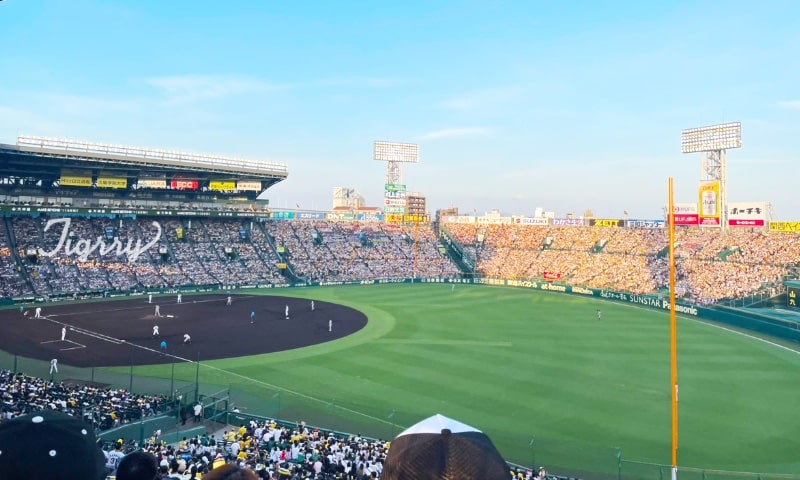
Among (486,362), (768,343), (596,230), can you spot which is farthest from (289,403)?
(596,230)

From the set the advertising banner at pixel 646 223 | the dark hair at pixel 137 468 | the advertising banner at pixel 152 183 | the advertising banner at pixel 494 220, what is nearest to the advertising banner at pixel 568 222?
the advertising banner at pixel 646 223

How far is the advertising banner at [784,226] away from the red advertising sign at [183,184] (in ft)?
217

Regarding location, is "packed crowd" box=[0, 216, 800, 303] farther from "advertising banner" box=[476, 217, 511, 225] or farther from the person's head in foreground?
the person's head in foreground

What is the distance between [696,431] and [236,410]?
17992mm

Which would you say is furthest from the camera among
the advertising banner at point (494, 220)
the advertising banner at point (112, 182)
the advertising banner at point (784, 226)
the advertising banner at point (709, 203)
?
the advertising banner at point (494, 220)

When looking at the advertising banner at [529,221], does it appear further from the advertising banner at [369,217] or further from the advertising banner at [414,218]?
the advertising banner at [369,217]

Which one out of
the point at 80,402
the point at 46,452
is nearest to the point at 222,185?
the point at 80,402

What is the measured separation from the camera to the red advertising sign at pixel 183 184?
63250 millimetres

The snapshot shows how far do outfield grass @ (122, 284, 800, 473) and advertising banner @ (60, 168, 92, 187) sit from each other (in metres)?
38.3

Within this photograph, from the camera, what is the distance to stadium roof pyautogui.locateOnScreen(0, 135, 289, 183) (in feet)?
168

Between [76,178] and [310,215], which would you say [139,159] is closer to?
[76,178]

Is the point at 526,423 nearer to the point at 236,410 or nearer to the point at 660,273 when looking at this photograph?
the point at 236,410

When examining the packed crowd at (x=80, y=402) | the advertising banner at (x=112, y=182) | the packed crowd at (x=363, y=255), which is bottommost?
the packed crowd at (x=80, y=402)

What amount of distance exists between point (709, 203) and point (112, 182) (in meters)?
65.9
